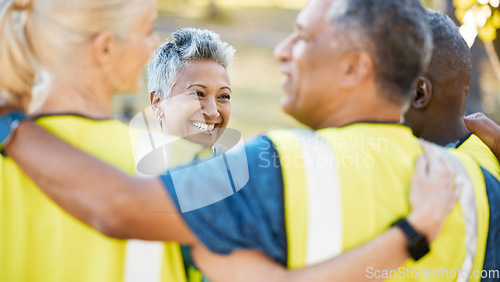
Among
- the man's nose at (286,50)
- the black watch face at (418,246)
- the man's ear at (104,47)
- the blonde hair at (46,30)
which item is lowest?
the black watch face at (418,246)

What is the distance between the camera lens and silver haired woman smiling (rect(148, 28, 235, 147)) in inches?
109

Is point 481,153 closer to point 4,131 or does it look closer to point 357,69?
point 357,69

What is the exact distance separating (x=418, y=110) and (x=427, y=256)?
2.43 feet

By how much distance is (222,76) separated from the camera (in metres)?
2.89

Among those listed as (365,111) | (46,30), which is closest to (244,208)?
(365,111)

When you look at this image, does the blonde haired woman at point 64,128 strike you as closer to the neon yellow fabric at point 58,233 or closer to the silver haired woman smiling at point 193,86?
the neon yellow fabric at point 58,233

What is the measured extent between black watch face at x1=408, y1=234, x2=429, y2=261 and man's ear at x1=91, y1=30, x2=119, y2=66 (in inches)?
40.8

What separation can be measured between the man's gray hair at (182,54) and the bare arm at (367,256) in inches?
54.6

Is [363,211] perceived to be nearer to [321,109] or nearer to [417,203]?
[417,203]

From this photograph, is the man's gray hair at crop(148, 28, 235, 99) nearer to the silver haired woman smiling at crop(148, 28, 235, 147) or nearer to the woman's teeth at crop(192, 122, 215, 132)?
the silver haired woman smiling at crop(148, 28, 235, 147)

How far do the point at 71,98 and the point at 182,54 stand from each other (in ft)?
3.88

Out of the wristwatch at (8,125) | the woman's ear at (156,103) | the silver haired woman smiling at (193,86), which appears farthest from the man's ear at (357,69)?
the woman's ear at (156,103)

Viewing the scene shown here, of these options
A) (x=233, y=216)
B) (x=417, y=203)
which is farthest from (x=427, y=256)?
(x=233, y=216)

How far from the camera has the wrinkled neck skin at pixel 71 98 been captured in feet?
5.51
